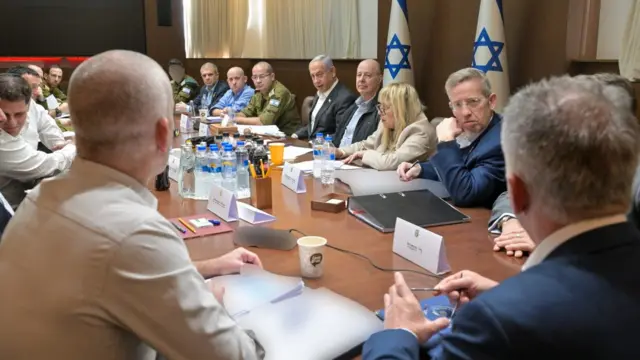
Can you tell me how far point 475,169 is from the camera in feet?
7.06

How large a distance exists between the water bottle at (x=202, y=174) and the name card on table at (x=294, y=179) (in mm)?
346

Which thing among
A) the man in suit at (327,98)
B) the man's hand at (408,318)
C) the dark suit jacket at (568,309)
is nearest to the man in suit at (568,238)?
the dark suit jacket at (568,309)

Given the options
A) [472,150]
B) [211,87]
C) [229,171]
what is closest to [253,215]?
[229,171]

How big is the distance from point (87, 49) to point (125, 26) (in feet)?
1.98

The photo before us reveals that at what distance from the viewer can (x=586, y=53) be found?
11.5ft

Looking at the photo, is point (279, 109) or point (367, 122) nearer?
point (367, 122)

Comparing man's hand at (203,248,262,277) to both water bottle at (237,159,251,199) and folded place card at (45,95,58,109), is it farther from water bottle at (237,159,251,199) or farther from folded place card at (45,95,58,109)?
folded place card at (45,95,58,109)

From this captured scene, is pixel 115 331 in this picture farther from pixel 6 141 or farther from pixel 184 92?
pixel 184 92

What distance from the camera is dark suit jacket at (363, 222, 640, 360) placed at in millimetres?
743

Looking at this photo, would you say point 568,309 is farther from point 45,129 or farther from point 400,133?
point 45,129

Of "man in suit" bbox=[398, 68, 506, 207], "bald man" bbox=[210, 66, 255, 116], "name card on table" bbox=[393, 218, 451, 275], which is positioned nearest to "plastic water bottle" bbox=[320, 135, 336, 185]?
"man in suit" bbox=[398, 68, 506, 207]

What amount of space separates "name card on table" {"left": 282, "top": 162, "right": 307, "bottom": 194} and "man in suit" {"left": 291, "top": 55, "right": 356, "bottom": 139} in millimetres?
1878

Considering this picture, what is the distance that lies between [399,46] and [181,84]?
149 inches

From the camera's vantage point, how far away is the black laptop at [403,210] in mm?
1905
